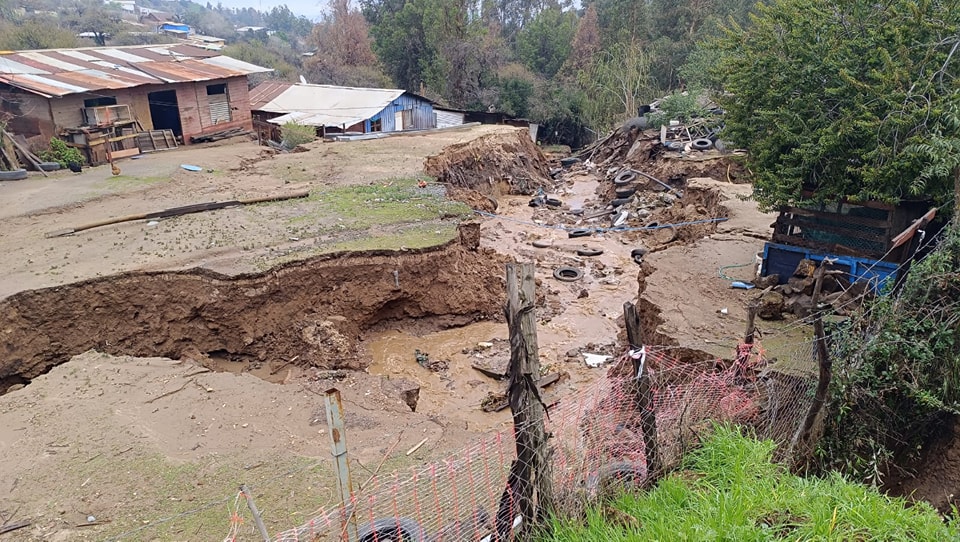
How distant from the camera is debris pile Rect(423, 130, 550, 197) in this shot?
20.1 meters

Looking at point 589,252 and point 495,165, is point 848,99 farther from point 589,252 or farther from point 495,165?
point 495,165

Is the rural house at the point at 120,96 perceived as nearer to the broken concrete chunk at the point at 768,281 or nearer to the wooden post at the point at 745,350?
the broken concrete chunk at the point at 768,281

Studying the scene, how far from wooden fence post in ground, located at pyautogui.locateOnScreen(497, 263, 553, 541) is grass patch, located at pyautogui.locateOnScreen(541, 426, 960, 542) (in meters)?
0.25

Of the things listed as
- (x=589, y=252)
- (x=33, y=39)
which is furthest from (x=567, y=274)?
(x=33, y=39)

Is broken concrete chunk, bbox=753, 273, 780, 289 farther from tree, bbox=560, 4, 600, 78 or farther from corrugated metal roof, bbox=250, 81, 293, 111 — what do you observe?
tree, bbox=560, 4, 600, 78

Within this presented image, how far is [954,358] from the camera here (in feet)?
16.5

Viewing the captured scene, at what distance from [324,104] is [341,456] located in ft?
86.4

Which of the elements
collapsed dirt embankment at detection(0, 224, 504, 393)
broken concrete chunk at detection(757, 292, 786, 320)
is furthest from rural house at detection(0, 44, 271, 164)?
broken concrete chunk at detection(757, 292, 786, 320)

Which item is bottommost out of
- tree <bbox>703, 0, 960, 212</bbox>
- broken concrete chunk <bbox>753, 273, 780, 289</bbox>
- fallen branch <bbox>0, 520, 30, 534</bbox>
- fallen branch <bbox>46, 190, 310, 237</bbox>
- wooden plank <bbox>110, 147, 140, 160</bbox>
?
fallen branch <bbox>0, 520, 30, 534</bbox>

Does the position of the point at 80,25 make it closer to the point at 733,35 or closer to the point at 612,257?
the point at 612,257

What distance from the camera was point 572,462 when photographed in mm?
4703

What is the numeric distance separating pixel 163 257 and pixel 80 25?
66.3 metres

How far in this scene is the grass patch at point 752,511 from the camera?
12.3 feet

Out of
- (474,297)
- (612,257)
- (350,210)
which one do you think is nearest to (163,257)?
(350,210)
